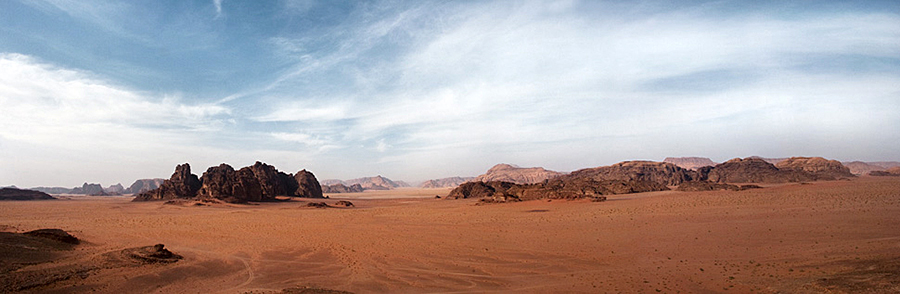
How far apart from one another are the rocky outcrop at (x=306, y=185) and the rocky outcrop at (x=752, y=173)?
7366cm

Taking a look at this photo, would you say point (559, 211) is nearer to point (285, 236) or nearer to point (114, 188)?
point (285, 236)

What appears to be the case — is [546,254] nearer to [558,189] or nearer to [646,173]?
[558,189]

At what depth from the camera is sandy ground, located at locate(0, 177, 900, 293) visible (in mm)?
10828

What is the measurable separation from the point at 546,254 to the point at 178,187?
63.4 meters

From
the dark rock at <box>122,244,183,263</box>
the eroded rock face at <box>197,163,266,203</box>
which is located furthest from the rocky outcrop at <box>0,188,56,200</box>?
the dark rock at <box>122,244,183,263</box>

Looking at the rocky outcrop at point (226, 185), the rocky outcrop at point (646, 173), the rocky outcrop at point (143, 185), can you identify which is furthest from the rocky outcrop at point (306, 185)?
the rocky outcrop at point (143, 185)

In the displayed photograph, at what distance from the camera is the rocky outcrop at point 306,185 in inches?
3070

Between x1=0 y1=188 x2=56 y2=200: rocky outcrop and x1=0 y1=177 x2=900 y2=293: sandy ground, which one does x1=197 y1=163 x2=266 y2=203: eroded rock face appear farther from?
x1=0 y1=188 x2=56 y2=200: rocky outcrop

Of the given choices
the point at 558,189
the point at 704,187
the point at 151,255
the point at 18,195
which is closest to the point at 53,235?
the point at 151,255

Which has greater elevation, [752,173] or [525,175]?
[525,175]

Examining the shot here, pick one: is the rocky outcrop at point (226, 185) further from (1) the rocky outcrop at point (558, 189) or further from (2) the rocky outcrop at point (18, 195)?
(1) the rocky outcrop at point (558, 189)

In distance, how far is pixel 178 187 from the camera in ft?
198

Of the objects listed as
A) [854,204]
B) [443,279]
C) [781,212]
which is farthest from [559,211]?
[443,279]

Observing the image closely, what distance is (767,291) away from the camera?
9.57 metres
